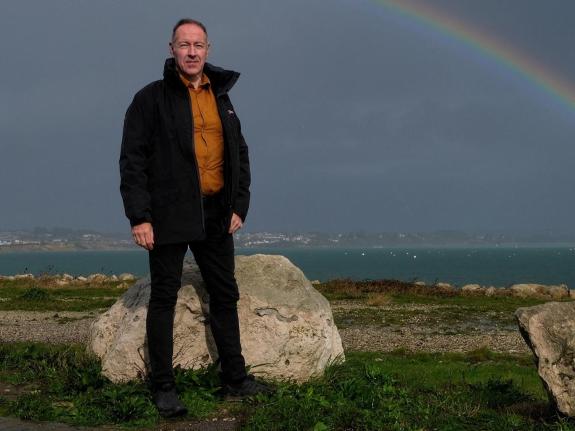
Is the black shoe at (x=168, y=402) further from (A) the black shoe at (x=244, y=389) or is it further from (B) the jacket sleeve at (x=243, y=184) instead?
(B) the jacket sleeve at (x=243, y=184)

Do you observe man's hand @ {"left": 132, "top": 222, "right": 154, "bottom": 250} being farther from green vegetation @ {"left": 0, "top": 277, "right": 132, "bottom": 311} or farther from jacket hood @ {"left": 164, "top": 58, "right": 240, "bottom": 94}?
green vegetation @ {"left": 0, "top": 277, "right": 132, "bottom": 311}

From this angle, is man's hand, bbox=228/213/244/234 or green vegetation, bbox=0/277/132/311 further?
green vegetation, bbox=0/277/132/311

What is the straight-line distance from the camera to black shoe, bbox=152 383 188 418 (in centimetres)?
532

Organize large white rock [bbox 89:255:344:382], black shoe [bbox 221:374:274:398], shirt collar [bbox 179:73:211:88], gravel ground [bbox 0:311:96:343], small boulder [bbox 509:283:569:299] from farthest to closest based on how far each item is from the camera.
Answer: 1. small boulder [bbox 509:283:569:299]
2. gravel ground [bbox 0:311:96:343]
3. large white rock [bbox 89:255:344:382]
4. black shoe [bbox 221:374:274:398]
5. shirt collar [bbox 179:73:211:88]

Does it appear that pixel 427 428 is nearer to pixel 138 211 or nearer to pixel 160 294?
pixel 160 294

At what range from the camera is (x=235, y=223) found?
5957mm

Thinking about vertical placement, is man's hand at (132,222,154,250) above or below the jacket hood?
below

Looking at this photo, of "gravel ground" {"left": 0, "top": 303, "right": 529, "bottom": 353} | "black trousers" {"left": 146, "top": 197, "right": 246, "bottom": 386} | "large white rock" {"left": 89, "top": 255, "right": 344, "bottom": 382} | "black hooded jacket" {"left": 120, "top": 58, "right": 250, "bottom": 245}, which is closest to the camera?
"black hooded jacket" {"left": 120, "top": 58, "right": 250, "bottom": 245}

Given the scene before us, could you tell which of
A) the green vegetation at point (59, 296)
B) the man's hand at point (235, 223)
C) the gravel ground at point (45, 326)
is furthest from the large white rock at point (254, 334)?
the green vegetation at point (59, 296)

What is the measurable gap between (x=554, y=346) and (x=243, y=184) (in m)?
3.05

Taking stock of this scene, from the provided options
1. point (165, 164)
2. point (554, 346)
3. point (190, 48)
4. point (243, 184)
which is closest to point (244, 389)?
point (243, 184)

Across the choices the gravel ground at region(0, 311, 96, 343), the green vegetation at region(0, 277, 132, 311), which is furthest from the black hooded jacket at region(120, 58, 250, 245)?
the green vegetation at region(0, 277, 132, 311)

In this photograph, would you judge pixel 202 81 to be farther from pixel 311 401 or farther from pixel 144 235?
pixel 311 401

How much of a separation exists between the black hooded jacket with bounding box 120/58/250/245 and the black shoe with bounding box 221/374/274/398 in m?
1.47
